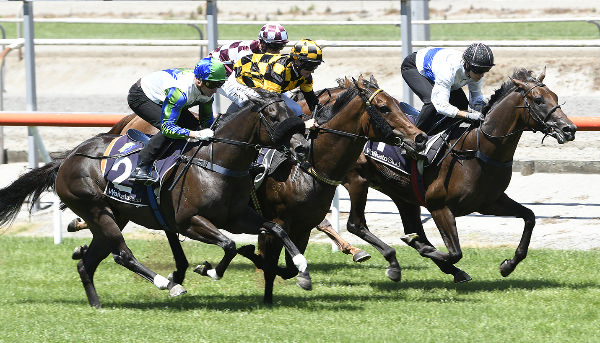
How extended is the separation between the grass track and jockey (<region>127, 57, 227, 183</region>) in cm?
111

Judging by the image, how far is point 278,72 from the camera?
752 centimetres

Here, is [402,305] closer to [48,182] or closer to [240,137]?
[240,137]

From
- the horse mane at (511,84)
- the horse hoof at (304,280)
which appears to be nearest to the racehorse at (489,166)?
the horse mane at (511,84)

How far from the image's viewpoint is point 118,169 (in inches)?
287

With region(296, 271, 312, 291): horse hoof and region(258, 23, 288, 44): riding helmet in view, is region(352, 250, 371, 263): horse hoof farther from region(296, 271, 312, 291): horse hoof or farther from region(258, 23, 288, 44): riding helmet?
region(258, 23, 288, 44): riding helmet

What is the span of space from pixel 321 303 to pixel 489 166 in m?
1.67

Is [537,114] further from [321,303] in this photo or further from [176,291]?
[176,291]

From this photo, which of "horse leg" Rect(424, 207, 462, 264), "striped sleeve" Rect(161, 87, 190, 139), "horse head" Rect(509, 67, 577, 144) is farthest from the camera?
"horse leg" Rect(424, 207, 462, 264)

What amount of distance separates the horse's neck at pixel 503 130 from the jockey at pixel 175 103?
2134mm

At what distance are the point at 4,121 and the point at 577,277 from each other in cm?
571

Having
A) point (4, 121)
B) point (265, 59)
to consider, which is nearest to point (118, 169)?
point (265, 59)

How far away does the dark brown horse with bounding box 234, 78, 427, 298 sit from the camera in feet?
23.1

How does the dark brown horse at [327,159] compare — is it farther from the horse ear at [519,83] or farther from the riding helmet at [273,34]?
the riding helmet at [273,34]

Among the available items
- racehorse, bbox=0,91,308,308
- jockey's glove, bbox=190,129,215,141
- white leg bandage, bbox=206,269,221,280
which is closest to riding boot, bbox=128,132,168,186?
racehorse, bbox=0,91,308,308
